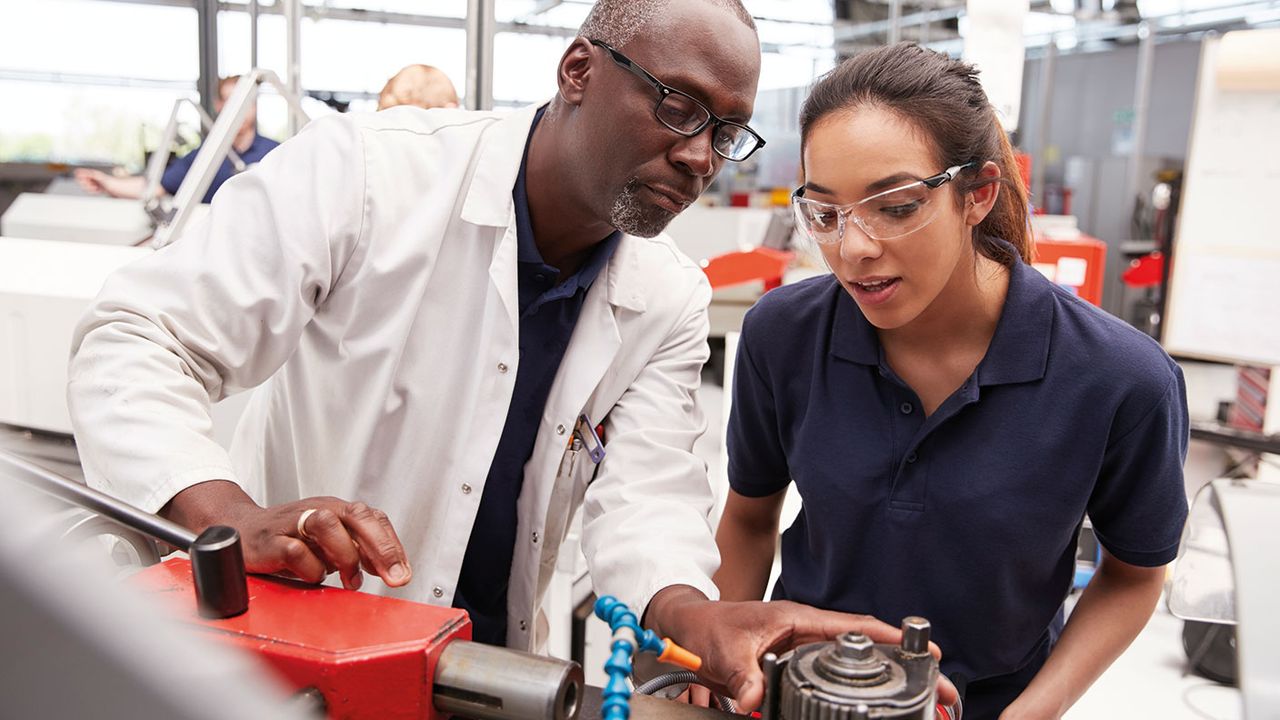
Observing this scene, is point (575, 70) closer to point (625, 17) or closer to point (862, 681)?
point (625, 17)

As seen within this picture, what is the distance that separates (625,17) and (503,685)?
2.89 ft

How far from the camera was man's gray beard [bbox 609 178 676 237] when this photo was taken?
1.24 meters

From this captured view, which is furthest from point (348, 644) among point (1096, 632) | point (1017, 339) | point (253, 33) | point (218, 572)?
Answer: point (253, 33)

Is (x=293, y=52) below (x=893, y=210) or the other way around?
the other way around

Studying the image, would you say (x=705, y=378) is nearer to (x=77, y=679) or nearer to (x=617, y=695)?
(x=617, y=695)

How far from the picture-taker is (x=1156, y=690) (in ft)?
8.68

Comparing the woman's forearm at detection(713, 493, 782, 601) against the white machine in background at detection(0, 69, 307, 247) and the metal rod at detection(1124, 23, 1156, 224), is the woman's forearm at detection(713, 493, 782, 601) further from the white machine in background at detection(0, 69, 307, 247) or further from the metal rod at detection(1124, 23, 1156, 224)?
the metal rod at detection(1124, 23, 1156, 224)

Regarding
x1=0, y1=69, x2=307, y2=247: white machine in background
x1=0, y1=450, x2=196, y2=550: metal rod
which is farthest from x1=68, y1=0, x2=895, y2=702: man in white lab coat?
x1=0, y1=69, x2=307, y2=247: white machine in background

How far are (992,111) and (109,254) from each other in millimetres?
2018

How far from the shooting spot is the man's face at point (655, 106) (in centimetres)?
120

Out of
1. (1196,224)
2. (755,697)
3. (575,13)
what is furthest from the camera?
(575,13)

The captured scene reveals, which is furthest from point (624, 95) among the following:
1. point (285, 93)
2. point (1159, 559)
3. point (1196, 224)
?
point (1196, 224)

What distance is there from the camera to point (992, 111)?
4.07ft

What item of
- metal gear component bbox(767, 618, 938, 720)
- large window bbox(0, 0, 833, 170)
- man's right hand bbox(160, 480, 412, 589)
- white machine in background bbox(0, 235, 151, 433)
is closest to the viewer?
metal gear component bbox(767, 618, 938, 720)
